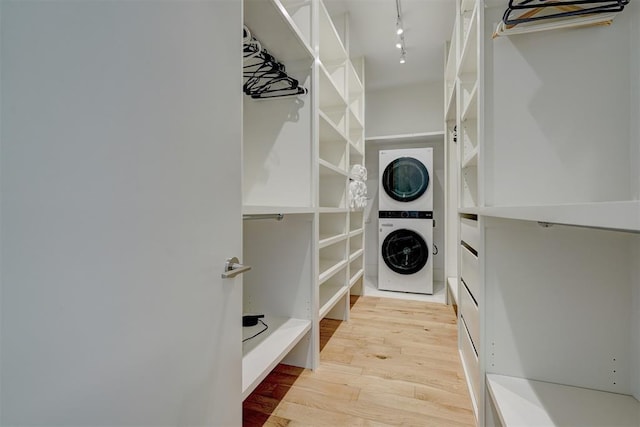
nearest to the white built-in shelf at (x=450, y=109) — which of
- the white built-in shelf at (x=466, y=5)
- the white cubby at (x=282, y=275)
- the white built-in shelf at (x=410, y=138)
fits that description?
the white built-in shelf at (x=410, y=138)

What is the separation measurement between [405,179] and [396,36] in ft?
4.98

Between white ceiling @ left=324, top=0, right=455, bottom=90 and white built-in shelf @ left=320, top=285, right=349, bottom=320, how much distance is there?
2.53m

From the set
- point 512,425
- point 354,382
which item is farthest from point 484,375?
point 354,382

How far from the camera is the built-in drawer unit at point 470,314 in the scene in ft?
4.52

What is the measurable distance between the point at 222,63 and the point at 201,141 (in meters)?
0.27

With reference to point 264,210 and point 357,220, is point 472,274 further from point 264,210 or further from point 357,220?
point 357,220

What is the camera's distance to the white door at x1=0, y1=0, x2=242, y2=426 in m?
0.41

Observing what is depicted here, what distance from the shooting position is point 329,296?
2346 millimetres

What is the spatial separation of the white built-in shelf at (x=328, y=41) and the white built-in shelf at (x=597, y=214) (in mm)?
1990

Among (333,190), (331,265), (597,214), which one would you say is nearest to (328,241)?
(331,265)

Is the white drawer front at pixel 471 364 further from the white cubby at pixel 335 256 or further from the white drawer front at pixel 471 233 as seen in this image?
the white cubby at pixel 335 256

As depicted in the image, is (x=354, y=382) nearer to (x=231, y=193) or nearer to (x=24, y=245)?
(x=231, y=193)

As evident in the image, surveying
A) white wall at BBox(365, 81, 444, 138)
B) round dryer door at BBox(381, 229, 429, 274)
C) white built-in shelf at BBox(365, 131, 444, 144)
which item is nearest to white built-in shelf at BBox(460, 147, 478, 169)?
round dryer door at BBox(381, 229, 429, 274)

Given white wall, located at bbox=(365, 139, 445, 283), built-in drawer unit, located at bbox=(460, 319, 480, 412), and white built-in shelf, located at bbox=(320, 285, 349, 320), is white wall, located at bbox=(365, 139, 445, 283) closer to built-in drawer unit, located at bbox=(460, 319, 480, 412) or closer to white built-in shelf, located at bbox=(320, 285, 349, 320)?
white built-in shelf, located at bbox=(320, 285, 349, 320)
